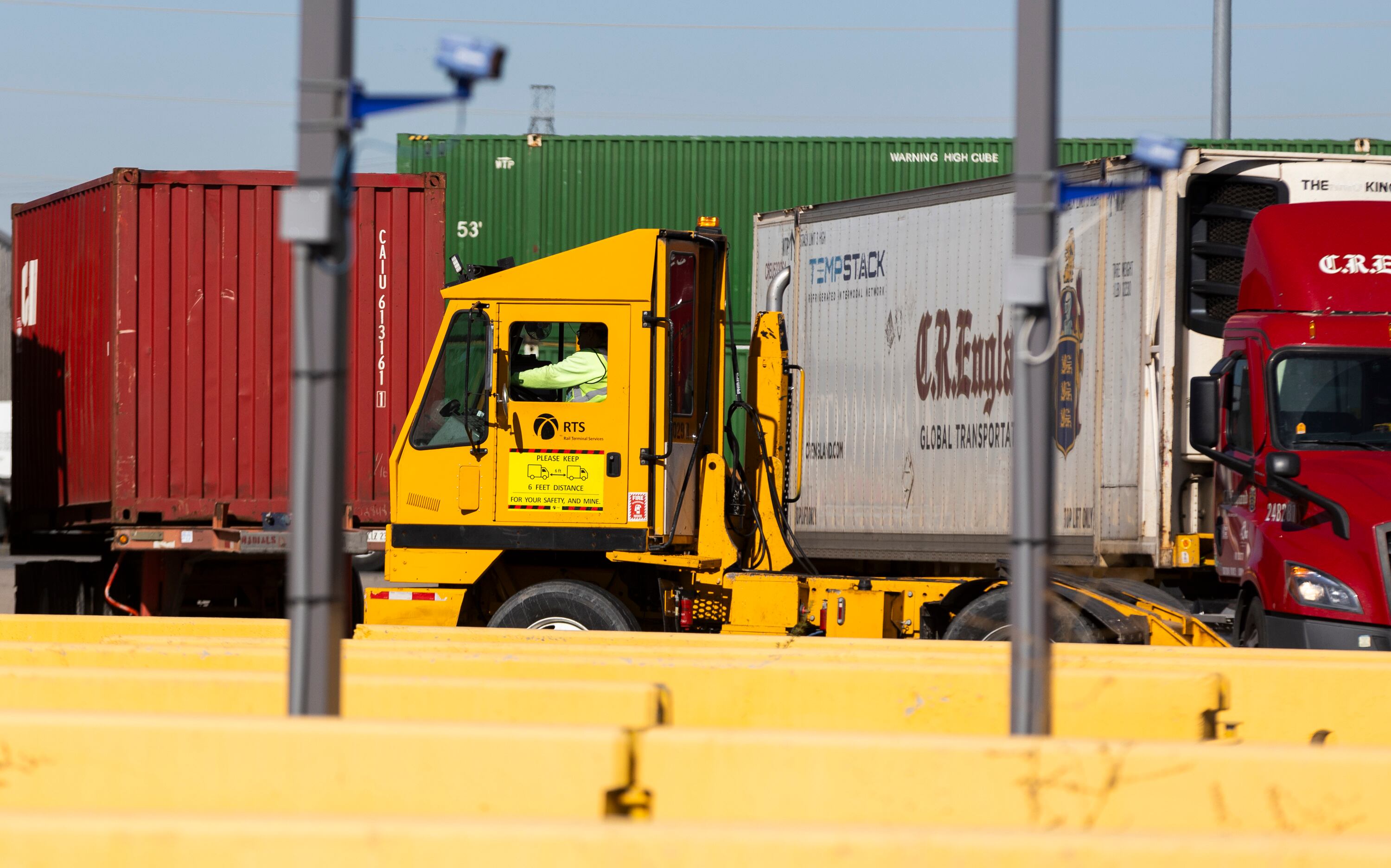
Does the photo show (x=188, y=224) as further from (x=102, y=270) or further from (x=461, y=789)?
(x=461, y=789)

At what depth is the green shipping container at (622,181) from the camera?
20.0 meters

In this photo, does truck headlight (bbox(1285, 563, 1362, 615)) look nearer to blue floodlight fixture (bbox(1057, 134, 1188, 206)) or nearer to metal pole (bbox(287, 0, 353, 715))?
blue floodlight fixture (bbox(1057, 134, 1188, 206))

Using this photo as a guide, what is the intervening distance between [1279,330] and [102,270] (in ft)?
29.6

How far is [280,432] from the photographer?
1148cm

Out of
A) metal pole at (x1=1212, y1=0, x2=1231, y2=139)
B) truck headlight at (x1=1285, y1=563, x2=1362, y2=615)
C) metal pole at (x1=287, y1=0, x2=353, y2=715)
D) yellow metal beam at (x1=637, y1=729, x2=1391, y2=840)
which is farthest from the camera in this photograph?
metal pole at (x1=1212, y1=0, x2=1231, y2=139)

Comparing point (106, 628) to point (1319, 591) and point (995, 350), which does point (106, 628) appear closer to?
point (995, 350)

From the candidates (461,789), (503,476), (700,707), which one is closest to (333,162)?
(461,789)

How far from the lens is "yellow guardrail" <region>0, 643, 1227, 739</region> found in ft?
14.2

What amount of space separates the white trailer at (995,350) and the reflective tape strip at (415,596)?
2.53 meters

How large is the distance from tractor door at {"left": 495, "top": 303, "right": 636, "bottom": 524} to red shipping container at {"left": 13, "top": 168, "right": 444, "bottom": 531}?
2736 millimetres

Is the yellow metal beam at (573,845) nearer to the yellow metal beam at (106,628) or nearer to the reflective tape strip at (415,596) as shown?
the yellow metal beam at (106,628)

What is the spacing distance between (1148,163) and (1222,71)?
67.5ft

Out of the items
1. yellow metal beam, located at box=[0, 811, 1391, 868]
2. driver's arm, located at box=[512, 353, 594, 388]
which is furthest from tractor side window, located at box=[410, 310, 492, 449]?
yellow metal beam, located at box=[0, 811, 1391, 868]

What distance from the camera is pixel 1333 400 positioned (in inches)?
305
